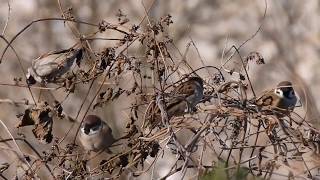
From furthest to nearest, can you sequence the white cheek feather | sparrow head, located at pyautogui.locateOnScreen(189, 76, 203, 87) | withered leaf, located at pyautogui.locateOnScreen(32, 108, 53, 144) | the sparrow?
the white cheek feather, sparrow head, located at pyautogui.locateOnScreen(189, 76, 203, 87), withered leaf, located at pyautogui.locateOnScreen(32, 108, 53, 144), the sparrow

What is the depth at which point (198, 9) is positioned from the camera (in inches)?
394

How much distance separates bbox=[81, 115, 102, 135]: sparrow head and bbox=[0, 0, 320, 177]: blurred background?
3573 mm

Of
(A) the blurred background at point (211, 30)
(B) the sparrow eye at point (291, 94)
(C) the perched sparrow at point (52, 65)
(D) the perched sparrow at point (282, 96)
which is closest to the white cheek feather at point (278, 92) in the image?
(D) the perched sparrow at point (282, 96)

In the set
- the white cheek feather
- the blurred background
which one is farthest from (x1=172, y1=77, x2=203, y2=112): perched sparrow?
the blurred background

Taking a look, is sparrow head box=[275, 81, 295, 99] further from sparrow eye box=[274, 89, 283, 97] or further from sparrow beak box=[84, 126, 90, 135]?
sparrow beak box=[84, 126, 90, 135]

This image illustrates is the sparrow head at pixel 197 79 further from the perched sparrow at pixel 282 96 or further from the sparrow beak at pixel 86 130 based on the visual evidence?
the sparrow beak at pixel 86 130

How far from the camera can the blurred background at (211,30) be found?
8.82 m

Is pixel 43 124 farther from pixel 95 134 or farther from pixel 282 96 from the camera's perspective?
pixel 282 96

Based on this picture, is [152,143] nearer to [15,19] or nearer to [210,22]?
[15,19]

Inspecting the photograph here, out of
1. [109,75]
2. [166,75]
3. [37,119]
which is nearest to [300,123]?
[166,75]

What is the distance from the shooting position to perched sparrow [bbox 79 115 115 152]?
161 inches

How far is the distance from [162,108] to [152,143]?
0.15 metres

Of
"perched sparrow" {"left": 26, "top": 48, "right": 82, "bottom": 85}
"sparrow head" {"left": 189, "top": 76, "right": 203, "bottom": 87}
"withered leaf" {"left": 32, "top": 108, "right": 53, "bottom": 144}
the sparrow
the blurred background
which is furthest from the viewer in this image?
the blurred background

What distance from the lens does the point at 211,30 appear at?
9.90 metres
